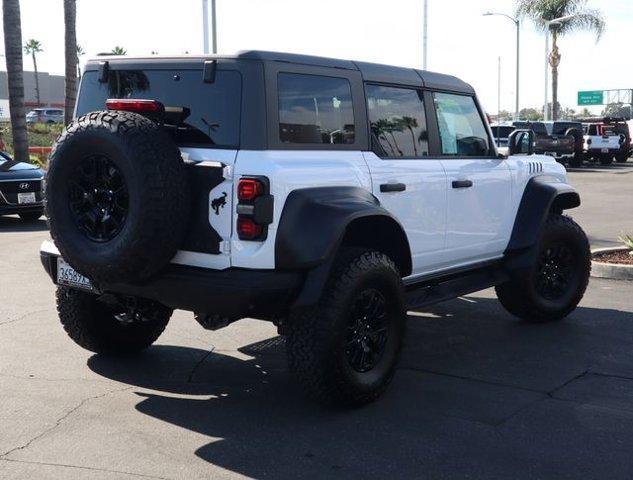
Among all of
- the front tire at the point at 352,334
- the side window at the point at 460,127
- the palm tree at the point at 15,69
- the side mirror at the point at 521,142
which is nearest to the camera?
the front tire at the point at 352,334

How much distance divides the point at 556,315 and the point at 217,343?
9.37 feet

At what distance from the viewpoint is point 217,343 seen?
245 inches

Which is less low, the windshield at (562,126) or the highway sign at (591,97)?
the highway sign at (591,97)

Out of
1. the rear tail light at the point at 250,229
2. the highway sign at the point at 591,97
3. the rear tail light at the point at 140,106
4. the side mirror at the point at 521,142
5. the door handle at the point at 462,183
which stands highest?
the highway sign at the point at 591,97

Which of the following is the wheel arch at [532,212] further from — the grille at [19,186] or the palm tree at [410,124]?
the grille at [19,186]

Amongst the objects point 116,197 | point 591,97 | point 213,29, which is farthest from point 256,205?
point 591,97

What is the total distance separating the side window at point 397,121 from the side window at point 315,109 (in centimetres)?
25

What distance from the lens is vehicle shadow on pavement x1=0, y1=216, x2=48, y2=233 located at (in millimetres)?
13164

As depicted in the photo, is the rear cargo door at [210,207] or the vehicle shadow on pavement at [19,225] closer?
the rear cargo door at [210,207]

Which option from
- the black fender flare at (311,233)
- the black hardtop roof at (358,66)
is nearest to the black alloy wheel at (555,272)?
the black hardtop roof at (358,66)

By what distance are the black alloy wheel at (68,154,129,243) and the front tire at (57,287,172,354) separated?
34.7 inches

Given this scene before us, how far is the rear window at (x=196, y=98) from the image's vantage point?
4504 millimetres

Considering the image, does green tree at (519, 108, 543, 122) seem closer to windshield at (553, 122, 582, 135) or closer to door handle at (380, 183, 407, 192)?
windshield at (553, 122, 582, 135)

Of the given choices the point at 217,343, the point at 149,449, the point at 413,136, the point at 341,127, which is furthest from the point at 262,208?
the point at 217,343
